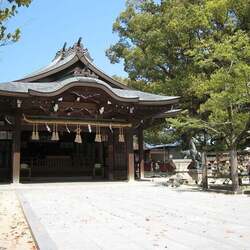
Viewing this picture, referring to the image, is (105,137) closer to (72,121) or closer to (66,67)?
(72,121)

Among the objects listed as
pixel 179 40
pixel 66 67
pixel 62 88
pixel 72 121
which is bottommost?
pixel 72 121

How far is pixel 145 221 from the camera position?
8.98 m

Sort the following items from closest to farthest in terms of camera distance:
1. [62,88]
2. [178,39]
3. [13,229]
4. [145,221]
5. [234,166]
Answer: [13,229] < [145,221] < [234,166] < [62,88] < [178,39]

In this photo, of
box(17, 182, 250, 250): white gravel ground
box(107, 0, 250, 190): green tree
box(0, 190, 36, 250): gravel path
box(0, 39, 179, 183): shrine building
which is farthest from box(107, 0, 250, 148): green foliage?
box(0, 190, 36, 250): gravel path

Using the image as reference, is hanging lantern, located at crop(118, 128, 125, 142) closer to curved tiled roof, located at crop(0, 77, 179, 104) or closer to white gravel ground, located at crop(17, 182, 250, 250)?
curved tiled roof, located at crop(0, 77, 179, 104)

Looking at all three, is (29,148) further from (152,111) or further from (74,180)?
(152,111)

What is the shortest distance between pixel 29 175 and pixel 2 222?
1319 cm

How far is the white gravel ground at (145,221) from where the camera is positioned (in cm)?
682

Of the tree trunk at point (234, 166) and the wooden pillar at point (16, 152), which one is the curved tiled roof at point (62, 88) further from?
the tree trunk at point (234, 166)

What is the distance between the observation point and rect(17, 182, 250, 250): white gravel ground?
682 centimetres

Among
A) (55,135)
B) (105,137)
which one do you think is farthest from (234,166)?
(105,137)

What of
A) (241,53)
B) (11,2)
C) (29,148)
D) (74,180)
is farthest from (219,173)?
(11,2)

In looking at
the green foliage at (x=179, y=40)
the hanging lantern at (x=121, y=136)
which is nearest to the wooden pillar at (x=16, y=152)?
the hanging lantern at (x=121, y=136)

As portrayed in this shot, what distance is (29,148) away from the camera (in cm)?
2484
